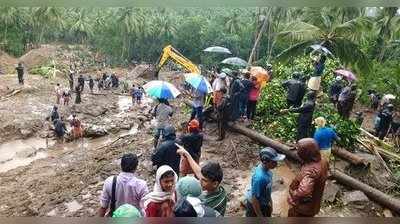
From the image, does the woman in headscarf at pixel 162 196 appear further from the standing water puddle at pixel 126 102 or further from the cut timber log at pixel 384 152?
the cut timber log at pixel 384 152

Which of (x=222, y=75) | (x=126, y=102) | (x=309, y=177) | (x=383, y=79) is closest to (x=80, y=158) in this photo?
(x=126, y=102)

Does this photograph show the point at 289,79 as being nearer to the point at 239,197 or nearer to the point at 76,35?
the point at 239,197

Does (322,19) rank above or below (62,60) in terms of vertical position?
above

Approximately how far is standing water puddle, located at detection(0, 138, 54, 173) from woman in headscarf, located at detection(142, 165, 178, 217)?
48.8 inches

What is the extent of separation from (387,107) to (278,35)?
3.17ft

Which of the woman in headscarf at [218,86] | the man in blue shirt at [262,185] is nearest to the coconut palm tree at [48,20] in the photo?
the woman in headscarf at [218,86]

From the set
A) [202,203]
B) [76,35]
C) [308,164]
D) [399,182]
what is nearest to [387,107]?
[399,182]

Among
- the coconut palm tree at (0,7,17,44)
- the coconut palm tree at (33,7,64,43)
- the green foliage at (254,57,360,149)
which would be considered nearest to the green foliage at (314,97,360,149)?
the green foliage at (254,57,360,149)

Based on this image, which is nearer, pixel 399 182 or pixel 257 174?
pixel 257 174

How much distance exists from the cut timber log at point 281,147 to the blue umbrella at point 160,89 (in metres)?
0.64

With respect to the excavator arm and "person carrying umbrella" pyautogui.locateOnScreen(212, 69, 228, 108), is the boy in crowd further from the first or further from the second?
"person carrying umbrella" pyautogui.locateOnScreen(212, 69, 228, 108)

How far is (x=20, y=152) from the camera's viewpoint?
3.22 m

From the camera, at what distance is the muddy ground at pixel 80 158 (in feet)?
10.4

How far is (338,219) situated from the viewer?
10.8ft
